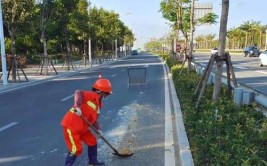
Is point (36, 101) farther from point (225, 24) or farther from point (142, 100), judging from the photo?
point (225, 24)

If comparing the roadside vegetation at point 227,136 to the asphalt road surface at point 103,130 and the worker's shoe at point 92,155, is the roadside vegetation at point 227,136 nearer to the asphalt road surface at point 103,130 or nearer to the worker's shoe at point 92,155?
the asphalt road surface at point 103,130

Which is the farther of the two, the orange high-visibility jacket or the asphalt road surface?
the asphalt road surface

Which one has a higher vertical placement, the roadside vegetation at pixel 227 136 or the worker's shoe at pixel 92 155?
the roadside vegetation at pixel 227 136

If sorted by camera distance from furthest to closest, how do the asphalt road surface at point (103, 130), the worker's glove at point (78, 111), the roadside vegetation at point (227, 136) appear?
the asphalt road surface at point (103, 130)
the worker's glove at point (78, 111)
the roadside vegetation at point (227, 136)

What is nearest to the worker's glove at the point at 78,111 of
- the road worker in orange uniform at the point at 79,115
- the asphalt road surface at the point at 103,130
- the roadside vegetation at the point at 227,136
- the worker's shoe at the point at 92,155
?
the road worker in orange uniform at the point at 79,115

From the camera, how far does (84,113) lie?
5109 millimetres

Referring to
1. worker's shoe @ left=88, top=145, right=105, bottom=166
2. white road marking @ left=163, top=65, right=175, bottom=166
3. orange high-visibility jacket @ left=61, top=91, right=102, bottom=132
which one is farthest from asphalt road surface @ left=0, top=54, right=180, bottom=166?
orange high-visibility jacket @ left=61, top=91, right=102, bottom=132

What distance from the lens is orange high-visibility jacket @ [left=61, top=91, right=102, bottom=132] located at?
4980 millimetres

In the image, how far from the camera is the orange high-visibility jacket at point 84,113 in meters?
4.98

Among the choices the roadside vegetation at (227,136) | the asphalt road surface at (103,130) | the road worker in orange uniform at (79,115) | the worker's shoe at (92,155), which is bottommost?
the asphalt road surface at (103,130)

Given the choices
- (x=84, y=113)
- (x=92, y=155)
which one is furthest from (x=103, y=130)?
(x=84, y=113)

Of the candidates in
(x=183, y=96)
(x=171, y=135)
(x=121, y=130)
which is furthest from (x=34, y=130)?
(x=183, y=96)

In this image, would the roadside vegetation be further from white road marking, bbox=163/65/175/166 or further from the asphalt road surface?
the asphalt road surface

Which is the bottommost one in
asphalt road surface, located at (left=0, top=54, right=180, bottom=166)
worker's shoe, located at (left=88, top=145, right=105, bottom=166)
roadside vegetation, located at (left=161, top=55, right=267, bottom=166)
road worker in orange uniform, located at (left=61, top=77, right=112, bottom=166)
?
asphalt road surface, located at (left=0, top=54, right=180, bottom=166)
